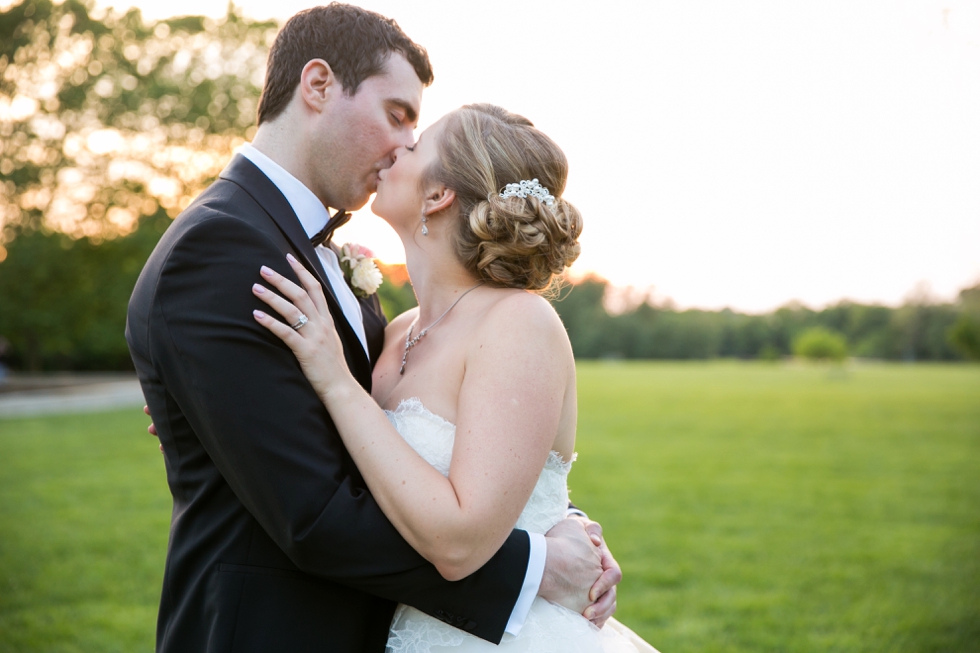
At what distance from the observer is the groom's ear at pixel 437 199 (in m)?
2.67

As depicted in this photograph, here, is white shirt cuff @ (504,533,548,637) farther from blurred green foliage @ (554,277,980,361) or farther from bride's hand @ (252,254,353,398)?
blurred green foliage @ (554,277,980,361)

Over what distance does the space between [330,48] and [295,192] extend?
0.58m

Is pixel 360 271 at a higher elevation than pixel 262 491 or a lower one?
higher

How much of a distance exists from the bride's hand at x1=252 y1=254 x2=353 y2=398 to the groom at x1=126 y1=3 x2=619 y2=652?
0.04m

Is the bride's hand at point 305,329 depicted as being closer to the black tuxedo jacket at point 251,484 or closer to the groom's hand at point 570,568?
the black tuxedo jacket at point 251,484

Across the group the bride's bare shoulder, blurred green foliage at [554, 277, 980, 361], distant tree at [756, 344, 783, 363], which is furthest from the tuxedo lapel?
distant tree at [756, 344, 783, 363]

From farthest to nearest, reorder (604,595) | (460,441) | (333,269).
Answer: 1. (333,269)
2. (604,595)
3. (460,441)

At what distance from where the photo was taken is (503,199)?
2.55 metres

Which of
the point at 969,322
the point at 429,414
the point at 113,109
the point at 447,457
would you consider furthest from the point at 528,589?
the point at 969,322

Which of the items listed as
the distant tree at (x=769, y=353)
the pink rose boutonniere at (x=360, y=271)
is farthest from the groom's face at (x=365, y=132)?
the distant tree at (x=769, y=353)

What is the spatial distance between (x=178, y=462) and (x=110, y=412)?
2197 cm

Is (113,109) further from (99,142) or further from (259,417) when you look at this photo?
(259,417)

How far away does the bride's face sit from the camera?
2.73m

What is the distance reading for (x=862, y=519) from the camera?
10984 millimetres
